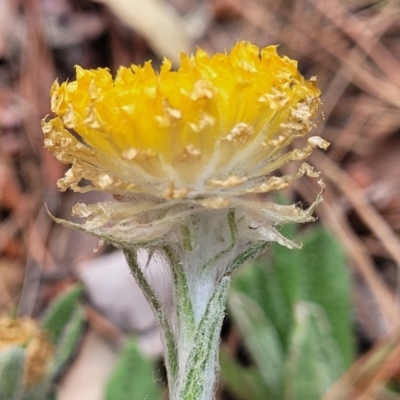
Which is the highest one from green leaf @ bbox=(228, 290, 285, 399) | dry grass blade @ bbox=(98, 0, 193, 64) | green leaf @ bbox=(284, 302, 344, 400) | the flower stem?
the flower stem

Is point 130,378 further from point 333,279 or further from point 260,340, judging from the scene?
point 333,279

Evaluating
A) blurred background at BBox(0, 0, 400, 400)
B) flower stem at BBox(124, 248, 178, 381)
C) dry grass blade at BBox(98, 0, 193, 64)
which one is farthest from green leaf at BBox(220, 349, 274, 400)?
dry grass blade at BBox(98, 0, 193, 64)

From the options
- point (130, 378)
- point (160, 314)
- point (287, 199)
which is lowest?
point (130, 378)

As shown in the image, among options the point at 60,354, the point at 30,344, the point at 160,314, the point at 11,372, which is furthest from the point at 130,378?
the point at 160,314

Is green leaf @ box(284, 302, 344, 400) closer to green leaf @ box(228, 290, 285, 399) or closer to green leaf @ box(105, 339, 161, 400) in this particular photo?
green leaf @ box(228, 290, 285, 399)

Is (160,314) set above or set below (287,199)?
above

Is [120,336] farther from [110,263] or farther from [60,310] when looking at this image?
[60,310]

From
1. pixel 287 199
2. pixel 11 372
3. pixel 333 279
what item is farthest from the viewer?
pixel 287 199
